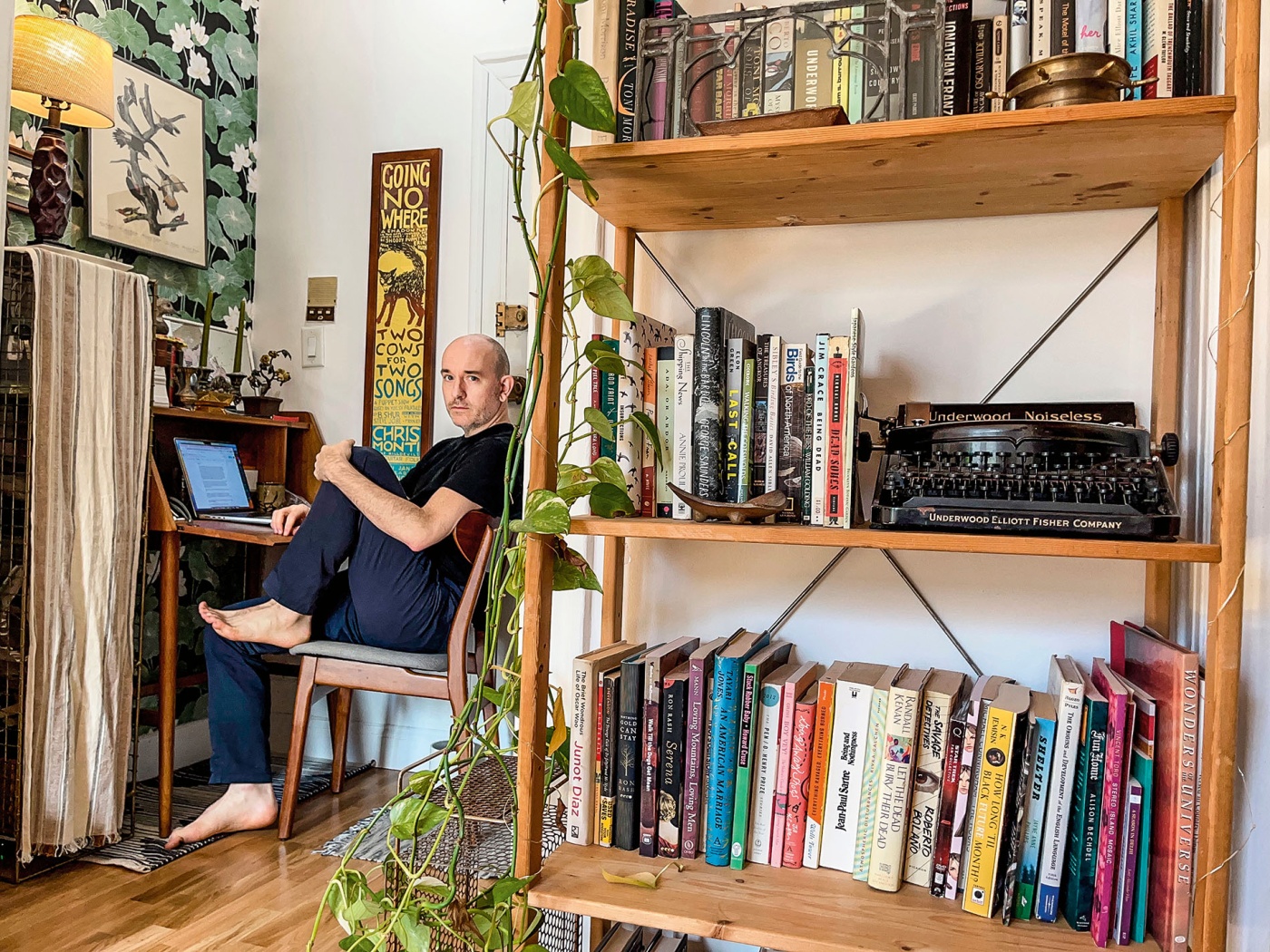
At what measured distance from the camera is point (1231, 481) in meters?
0.95

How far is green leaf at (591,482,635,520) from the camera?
4.07 feet

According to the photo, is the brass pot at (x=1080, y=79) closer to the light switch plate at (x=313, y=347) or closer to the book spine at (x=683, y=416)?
the book spine at (x=683, y=416)

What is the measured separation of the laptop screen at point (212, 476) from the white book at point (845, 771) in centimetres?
210

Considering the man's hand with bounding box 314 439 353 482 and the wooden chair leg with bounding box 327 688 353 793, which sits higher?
the man's hand with bounding box 314 439 353 482

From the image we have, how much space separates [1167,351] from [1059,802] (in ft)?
2.09

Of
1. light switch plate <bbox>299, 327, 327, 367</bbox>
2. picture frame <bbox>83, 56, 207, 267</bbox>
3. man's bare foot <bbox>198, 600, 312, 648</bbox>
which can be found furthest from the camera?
light switch plate <bbox>299, 327, 327, 367</bbox>

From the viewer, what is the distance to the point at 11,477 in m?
2.09

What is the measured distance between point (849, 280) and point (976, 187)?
0.26 metres

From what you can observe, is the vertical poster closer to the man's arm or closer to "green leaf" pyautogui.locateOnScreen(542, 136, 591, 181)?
the man's arm

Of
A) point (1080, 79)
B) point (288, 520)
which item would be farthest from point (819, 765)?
point (288, 520)

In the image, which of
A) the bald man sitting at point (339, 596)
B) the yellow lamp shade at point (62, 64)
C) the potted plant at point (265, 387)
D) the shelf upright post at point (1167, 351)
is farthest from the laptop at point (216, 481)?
the shelf upright post at point (1167, 351)

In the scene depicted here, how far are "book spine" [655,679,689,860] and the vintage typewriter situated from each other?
358mm

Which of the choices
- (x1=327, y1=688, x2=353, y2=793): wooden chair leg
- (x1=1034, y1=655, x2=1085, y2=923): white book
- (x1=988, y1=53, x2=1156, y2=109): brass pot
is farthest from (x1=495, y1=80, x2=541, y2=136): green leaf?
(x1=327, y1=688, x2=353, y2=793): wooden chair leg

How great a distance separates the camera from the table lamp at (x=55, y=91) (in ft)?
7.07
